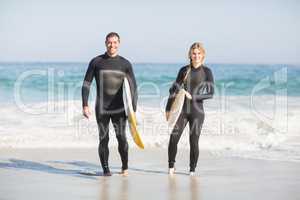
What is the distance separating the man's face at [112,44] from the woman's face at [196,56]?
0.82 m

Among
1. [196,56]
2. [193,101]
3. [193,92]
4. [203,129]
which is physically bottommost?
[203,129]

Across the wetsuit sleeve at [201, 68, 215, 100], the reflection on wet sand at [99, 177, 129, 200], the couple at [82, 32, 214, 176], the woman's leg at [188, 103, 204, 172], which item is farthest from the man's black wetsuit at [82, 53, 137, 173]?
the wetsuit sleeve at [201, 68, 215, 100]

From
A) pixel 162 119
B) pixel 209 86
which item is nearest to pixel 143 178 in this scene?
pixel 209 86

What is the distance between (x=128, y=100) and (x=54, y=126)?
5114 mm

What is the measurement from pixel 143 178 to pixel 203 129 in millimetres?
4545

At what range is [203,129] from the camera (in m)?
11.8

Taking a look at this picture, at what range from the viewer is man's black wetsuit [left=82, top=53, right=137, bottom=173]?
7434 mm

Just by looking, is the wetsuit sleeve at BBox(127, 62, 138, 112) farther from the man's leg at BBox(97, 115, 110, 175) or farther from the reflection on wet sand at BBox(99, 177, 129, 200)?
the reflection on wet sand at BBox(99, 177, 129, 200)

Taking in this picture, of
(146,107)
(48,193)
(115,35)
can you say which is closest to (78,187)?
(48,193)

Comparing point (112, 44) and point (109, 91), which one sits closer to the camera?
point (112, 44)

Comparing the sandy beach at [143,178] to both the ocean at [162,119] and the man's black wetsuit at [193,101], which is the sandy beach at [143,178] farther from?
the ocean at [162,119]

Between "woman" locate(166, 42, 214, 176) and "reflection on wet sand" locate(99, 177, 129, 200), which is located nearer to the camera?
"reflection on wet sand" locate(99, 177, 129, 200)

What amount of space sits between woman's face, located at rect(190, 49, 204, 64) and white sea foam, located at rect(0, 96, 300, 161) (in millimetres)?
2147

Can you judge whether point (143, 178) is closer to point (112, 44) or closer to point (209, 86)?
point (209, 86)
